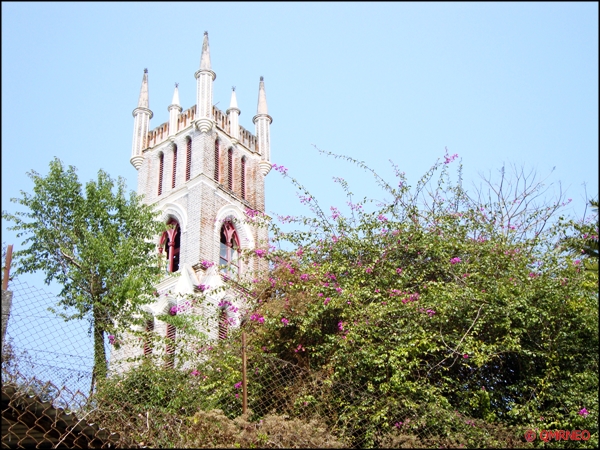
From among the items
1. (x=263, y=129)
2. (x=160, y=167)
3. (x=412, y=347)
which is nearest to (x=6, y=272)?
(x=412, y=347)

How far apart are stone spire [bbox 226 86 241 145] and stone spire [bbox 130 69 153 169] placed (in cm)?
354

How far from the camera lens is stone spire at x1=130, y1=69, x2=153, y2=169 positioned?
1124 inches

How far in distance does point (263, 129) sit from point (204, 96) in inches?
145

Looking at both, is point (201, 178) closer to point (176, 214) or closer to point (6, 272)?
point (176, 214)

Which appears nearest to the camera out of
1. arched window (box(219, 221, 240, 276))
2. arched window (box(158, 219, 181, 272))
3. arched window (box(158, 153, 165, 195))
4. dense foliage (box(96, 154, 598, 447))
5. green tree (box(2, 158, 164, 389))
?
dense foliage (box(96, 154, 598, 447))

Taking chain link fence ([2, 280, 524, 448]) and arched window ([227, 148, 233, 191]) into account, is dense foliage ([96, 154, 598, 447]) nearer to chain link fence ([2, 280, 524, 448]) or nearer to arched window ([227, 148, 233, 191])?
chain link fence ([2, 280, 524, 448])

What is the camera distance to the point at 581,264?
27.4 ft

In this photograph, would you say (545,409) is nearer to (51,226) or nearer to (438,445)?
(438,445)

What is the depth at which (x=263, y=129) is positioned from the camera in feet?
99.2

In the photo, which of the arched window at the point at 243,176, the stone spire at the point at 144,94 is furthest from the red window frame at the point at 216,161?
the stone spire at the point at 144,94

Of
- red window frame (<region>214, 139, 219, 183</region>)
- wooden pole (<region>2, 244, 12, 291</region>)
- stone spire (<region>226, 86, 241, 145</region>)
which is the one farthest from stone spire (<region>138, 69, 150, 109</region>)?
wooden pole (<region>2, 244, 12, 291</region>)

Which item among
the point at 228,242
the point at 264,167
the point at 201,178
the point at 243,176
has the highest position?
the point at 264,167

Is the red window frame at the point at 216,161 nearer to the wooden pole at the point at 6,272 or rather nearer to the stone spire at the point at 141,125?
the stone spire at the point at 141,125

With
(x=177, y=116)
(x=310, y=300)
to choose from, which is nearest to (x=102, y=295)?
(x=310, y=300)
